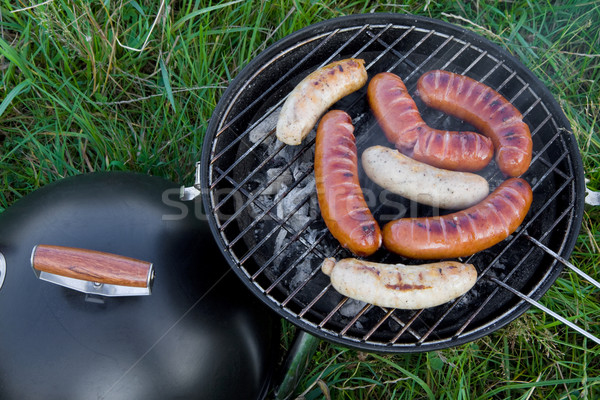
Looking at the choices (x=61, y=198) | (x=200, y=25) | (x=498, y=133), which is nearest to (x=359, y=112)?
(x=498, y=133)

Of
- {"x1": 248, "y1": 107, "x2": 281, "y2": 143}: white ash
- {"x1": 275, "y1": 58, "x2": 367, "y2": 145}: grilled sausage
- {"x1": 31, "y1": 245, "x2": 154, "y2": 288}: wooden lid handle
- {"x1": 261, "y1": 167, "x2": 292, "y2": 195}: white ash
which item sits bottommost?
{"x1": 261, "y1": 167, "x2": 292, "y2": 195}: white ash

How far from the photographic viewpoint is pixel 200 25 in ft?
11.6

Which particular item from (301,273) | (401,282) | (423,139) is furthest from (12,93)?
(401,282)

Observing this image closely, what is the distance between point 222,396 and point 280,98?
6.15ft

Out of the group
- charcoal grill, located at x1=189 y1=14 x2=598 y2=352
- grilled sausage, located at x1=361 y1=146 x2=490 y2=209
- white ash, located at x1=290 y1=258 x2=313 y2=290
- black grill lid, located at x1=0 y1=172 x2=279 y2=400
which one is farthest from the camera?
white ash, located at x1=290 y1=258 x2=313 y2=290

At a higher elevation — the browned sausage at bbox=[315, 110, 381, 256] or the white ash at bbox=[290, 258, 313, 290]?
the browned sausage at bbox=[315, 110, 381, 256]

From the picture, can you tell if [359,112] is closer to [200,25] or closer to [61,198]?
[200,25]

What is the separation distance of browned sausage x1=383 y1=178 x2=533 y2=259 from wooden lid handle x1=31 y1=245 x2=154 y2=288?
1276 millimetres

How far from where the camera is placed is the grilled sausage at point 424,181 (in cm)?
252

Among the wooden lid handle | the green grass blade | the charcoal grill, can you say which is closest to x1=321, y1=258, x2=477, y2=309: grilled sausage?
the charcoal grill

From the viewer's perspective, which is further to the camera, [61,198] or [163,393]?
[61,198]

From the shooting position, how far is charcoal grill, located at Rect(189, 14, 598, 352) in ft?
8.72

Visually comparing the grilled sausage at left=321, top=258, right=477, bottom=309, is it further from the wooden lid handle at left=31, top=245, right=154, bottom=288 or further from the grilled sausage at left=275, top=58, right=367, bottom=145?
the wooden lid handle at left=31, top=245, right=154, bottom=288

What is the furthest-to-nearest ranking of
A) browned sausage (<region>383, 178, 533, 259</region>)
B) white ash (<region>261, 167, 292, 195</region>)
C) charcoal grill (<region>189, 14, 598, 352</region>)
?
1. white ash (<region>261, 167, 292, 195</region>)
2. charcoal grill (<region>189, 14, 598, 352</region>)
3. browned sausage (<region>383, 178, 533, 259</region>)
